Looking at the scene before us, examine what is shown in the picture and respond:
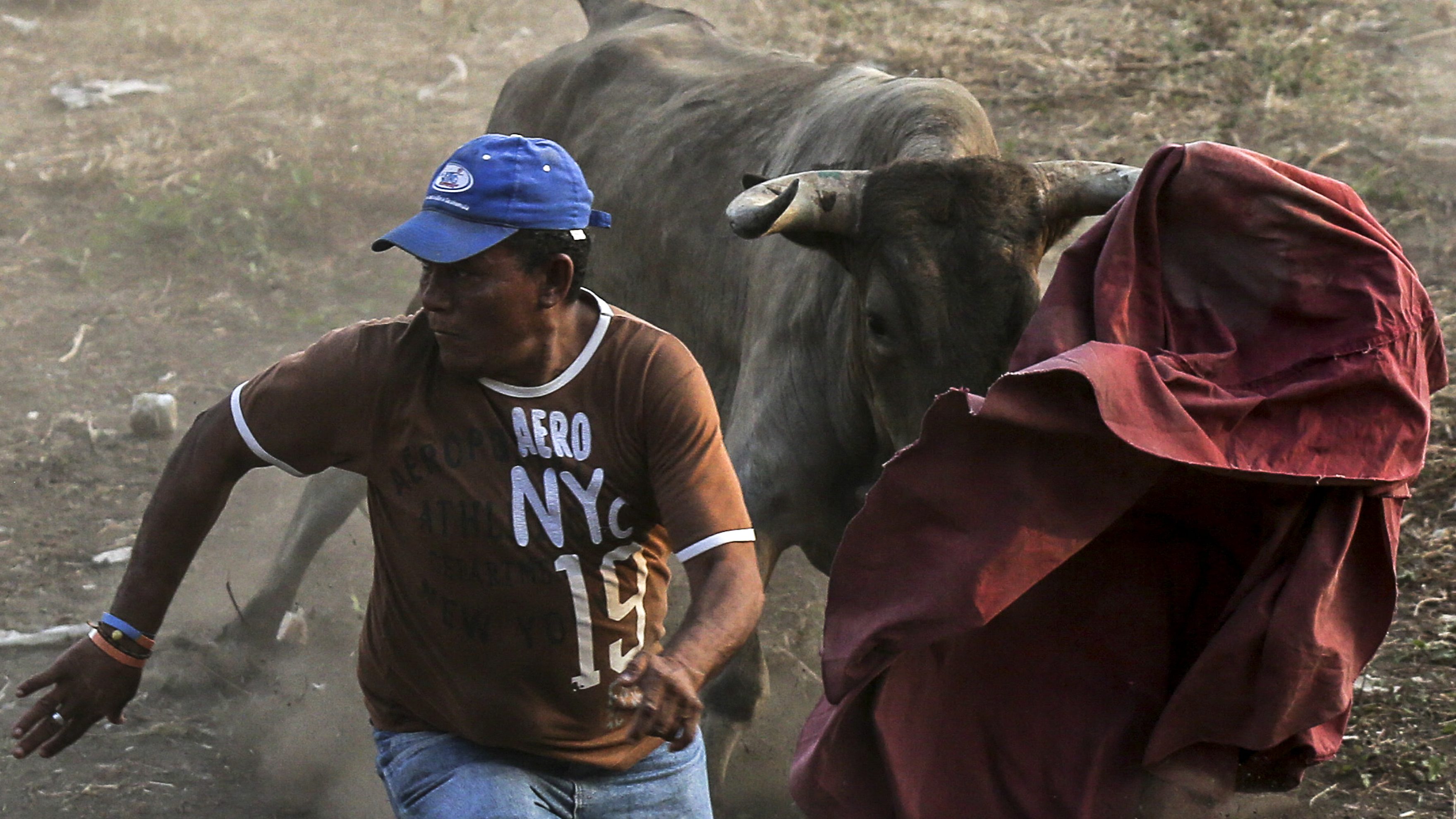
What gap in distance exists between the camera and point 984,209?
4.26 metres

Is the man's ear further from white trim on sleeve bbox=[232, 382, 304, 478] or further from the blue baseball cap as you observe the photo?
white trim on sleeve bbox=[232, 382, 304, 478]

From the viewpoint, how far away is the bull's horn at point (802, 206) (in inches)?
170

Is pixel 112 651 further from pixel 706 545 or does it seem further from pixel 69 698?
pixel 706 545

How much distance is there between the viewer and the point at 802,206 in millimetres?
4348

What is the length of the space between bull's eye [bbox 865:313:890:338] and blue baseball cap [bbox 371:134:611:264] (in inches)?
55.6

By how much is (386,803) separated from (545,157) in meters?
2.86

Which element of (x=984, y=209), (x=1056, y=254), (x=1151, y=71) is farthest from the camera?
(x=1151, y=71)

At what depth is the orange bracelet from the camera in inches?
121

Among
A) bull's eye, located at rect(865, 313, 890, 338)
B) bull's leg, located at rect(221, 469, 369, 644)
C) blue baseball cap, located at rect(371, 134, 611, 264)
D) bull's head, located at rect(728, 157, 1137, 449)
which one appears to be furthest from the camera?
bull's leg, located at rect(221, 469, 369, 644)

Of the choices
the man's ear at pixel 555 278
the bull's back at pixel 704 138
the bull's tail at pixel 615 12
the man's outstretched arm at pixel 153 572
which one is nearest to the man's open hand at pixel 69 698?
the man's outstretched arm at pixel 153 572

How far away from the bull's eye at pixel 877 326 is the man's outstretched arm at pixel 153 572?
5.78 feet

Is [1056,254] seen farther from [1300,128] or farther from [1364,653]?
[1364,653]

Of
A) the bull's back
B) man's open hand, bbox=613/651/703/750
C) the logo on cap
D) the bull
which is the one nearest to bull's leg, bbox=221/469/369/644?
the bull

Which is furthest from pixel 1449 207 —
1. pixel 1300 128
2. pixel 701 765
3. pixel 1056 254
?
pixel 701 765
